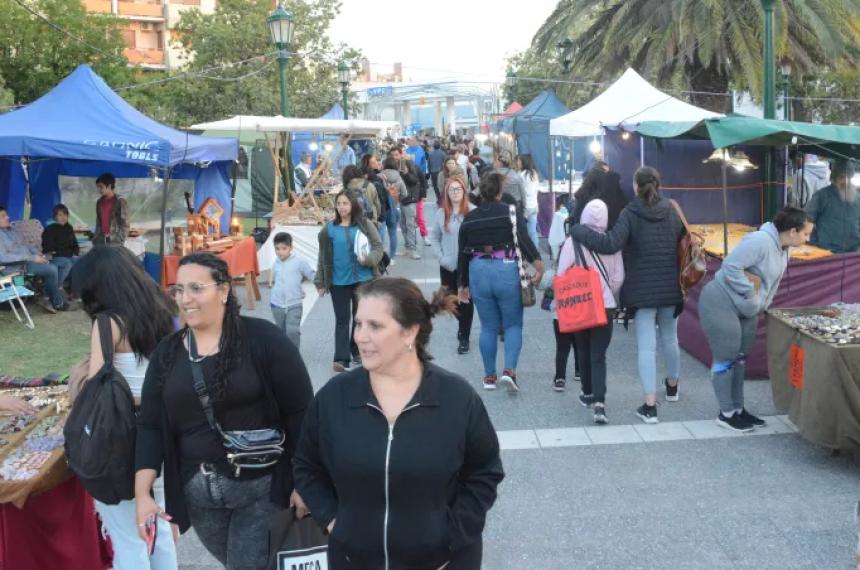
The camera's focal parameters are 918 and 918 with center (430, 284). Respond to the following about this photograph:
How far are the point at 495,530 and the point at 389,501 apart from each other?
251 cm

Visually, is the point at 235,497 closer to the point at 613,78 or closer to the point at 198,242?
the point at 198,242

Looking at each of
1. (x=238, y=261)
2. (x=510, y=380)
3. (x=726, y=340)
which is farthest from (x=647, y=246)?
(x=238, y=261)

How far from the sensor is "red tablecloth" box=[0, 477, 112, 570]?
4.28 m

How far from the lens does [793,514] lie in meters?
5.13

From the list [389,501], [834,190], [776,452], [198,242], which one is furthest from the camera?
[198,242]

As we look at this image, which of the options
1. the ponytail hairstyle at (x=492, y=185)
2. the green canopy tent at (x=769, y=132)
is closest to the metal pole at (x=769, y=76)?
the green canopy tent at (x=769, y=132)

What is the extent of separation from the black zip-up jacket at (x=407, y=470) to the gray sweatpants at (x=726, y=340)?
3950mm

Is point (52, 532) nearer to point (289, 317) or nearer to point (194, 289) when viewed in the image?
point (194, 289)

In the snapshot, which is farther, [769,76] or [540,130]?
[540,130]

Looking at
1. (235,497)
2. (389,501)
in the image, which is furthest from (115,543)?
(389,501)

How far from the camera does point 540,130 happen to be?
22.6 meters

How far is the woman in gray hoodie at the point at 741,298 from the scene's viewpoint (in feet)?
20.6

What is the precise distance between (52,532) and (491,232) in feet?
13.3

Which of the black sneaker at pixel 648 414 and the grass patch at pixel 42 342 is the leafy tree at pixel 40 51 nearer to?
the grass patch at pixel 42 342
